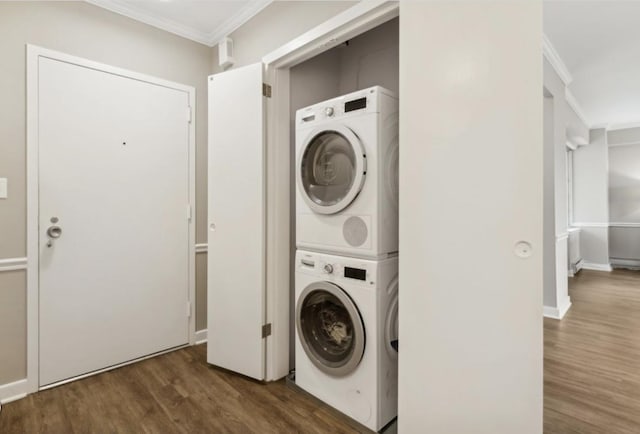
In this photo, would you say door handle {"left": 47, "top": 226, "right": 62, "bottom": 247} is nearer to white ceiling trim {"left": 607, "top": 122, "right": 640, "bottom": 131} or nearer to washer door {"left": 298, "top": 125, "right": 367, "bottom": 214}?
washer door {"left": 298, "top": 125, "right": 367, "bottom": 214}

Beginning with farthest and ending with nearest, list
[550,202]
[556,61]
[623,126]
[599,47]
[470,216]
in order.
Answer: [623,126], [550,202], [556,61], [599,47], [470,216]

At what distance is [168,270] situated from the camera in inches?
105

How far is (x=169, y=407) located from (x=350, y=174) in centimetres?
174

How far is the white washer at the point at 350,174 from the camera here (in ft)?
5.50

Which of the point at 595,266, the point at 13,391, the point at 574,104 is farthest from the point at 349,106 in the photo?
the point at 595,266

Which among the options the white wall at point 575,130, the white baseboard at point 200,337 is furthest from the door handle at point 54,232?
the white wall at point 575,130

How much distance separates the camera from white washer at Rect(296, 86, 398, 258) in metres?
1.68

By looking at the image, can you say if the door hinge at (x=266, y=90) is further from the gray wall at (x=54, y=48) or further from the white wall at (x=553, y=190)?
the white wall at (x=553, y=190)

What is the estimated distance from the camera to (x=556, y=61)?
11.0 ft

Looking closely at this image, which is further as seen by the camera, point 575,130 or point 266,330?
point 575,130

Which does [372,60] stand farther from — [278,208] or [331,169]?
[278,208]

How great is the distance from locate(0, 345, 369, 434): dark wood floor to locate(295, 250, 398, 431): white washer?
6.1 inches

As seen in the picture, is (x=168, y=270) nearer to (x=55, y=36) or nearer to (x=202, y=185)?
(x=202, y=185)

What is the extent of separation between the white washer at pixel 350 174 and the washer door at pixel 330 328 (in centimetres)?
26
